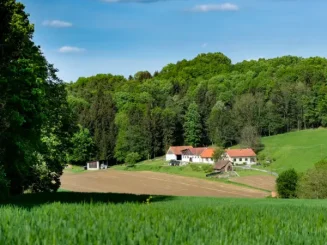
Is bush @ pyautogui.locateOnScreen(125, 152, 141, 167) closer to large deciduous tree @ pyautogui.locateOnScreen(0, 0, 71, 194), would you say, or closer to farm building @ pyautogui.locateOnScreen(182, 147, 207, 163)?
farm building @ pyautogui.locateOnScreen(182, 147, 207, 163)

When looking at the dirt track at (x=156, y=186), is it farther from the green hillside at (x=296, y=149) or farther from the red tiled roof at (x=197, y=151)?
the red tiled roof at (x=197, y=151)

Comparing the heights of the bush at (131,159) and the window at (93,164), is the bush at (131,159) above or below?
above

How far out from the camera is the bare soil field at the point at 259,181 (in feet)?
286

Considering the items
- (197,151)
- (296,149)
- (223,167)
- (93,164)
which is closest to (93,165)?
(93,164)

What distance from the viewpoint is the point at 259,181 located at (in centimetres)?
9394

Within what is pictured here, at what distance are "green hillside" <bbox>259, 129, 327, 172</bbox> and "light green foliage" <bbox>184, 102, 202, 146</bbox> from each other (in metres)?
Answer: 21.0

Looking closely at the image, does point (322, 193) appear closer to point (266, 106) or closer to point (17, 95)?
point (17, 95)

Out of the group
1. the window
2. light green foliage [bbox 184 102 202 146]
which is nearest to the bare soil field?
the window

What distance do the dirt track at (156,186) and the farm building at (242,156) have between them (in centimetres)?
2320

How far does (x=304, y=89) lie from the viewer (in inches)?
6240

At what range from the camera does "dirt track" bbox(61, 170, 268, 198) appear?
7931 cm

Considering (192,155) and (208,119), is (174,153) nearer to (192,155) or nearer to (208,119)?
(192,155)

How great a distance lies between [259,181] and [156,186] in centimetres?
2012

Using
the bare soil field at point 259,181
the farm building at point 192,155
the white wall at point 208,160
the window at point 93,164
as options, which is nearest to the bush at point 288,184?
the bare soil field at point 259,181
